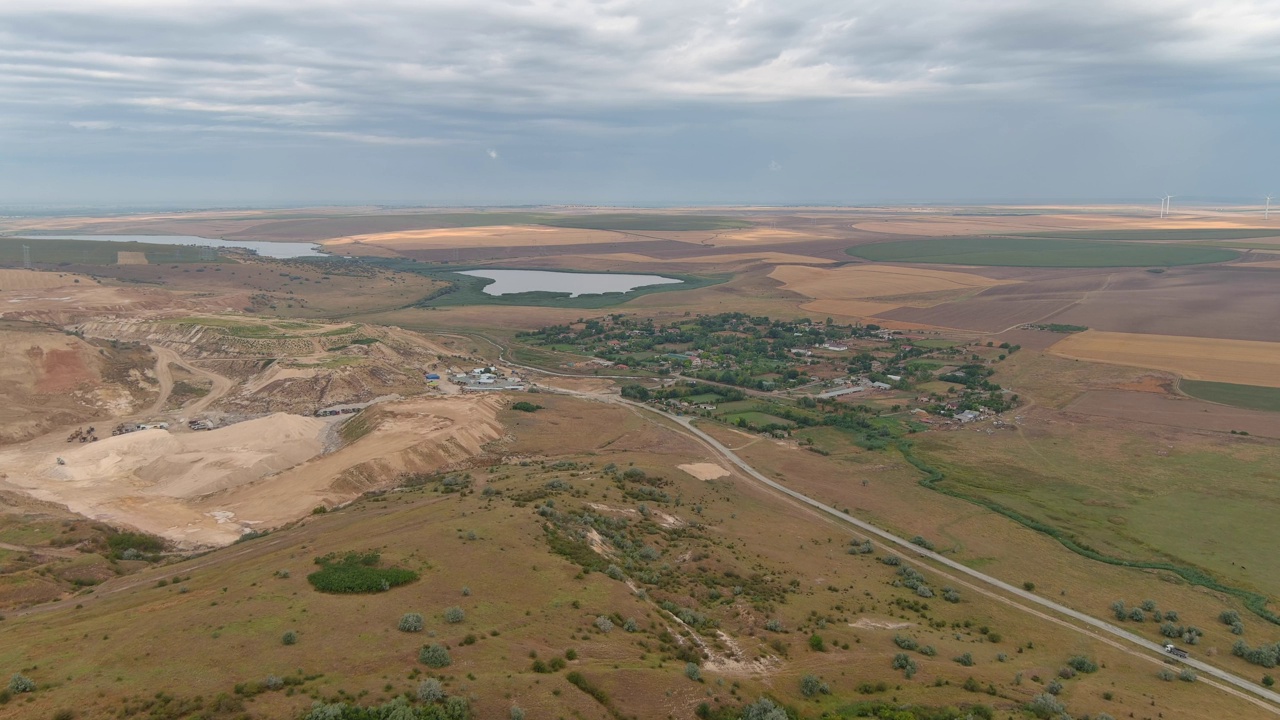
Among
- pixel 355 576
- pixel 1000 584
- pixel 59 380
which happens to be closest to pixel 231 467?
pixel 355 576

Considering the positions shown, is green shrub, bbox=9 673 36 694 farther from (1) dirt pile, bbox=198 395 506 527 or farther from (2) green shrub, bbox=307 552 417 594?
(1) dirt pile, bbox=198 395 506 527

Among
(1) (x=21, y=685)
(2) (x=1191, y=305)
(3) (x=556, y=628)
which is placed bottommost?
(3) (x=556, y=628)

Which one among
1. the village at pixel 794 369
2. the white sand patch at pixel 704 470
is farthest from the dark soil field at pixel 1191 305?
the white sand patch at pixel 704 470

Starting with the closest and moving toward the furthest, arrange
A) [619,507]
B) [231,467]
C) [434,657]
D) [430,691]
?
1. [430,691]
2. [434,657]
3. [619,507]
4. [231,467]

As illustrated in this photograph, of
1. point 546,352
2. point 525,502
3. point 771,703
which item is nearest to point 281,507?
point 525,502

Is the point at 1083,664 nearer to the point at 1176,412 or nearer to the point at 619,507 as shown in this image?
the point at 619,507

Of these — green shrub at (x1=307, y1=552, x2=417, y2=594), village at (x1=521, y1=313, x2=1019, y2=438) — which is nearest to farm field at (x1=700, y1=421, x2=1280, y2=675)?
village at (x1=521, y1=313, x2=1019, y2=438)
